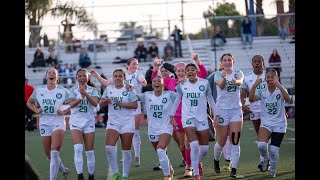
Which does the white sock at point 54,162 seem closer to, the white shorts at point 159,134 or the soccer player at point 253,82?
the white shorts at point 159,134

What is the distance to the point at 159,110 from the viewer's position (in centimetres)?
1325

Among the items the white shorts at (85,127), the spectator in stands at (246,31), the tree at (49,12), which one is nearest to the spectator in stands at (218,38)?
the spectator in stands at (246,31)

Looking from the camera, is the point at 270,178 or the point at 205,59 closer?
the point at 270,178

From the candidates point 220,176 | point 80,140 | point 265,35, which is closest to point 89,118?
point 80,140

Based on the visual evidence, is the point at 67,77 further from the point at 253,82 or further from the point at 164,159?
the point at 164,159

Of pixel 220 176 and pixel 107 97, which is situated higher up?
pixel 107 97

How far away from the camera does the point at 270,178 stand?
13281 millimetres

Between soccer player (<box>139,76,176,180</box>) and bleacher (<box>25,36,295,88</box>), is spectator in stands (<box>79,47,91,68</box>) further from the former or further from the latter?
soccer player (<box>139,76,176,180</box>)

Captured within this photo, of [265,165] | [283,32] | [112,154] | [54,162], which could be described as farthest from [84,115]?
[283,32]
